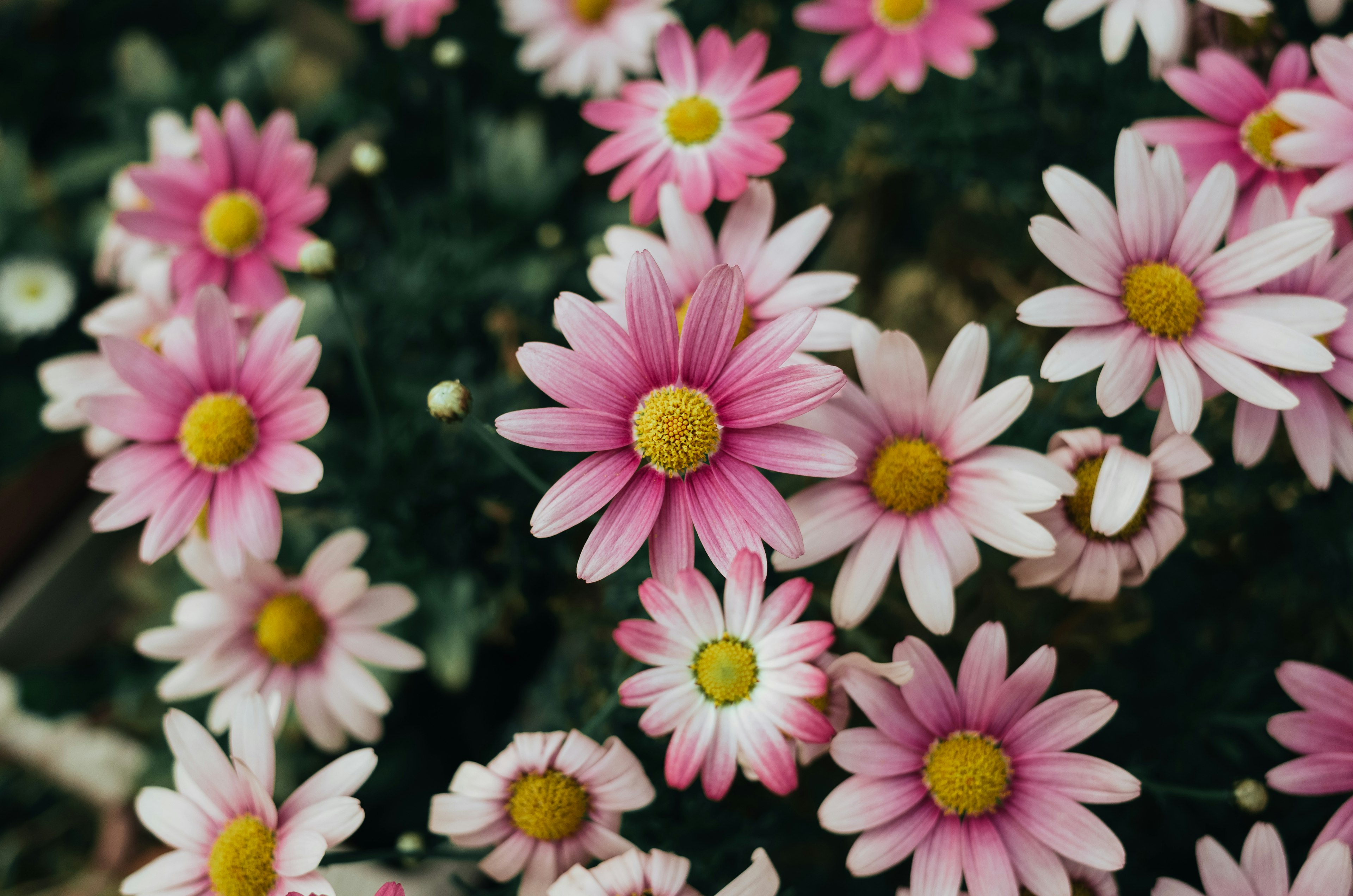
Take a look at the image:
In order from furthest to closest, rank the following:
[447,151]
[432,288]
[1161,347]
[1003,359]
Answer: [447,151], [432,288], [1003,359], [1161,347]

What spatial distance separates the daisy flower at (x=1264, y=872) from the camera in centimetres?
92

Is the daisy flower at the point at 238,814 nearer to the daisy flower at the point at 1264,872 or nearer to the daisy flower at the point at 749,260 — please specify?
the daisy flower at the point at 749,260

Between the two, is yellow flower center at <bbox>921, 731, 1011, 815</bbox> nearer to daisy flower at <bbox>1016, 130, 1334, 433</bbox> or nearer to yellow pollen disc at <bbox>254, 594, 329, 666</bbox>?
daisy flower at <bbox>1016, 130, 1334, 433</bbox>

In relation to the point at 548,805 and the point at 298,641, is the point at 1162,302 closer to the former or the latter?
the point at 548,805

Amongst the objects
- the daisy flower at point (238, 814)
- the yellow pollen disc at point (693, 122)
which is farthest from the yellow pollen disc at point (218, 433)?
the yellow pollen disc at point (693, 122)

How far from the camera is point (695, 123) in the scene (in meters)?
1.27

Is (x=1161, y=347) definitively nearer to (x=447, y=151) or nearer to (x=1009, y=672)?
(x=1009, y=672)

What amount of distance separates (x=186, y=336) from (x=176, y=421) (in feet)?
0.37

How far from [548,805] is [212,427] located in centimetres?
64

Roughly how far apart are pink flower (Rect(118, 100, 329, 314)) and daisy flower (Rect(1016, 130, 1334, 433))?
107 centimetres

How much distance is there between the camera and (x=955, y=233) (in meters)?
2.11

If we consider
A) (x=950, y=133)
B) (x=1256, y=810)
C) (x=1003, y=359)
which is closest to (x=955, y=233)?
(x=950, y=133)

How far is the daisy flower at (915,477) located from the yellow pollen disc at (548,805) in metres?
0.35

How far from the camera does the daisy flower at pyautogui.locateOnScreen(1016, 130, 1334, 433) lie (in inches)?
38.5
